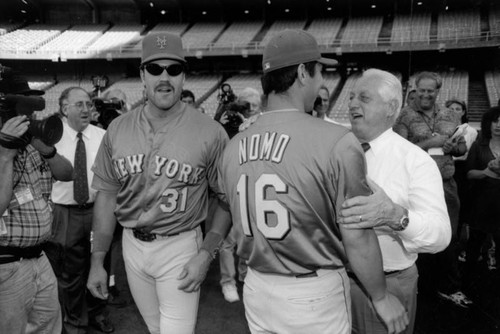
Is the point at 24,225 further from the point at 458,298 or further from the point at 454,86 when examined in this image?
the point at 454,86

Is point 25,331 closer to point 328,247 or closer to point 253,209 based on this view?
point 253,209

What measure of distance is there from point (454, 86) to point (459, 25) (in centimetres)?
393

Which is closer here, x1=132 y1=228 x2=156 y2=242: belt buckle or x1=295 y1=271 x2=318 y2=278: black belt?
x1=295 y1=271 x2=318 y2=278: black belt

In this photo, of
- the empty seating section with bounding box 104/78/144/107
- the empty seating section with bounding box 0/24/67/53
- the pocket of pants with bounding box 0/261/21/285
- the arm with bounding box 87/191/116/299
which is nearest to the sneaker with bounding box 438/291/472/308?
the arm with bounding box 87/191/116/299

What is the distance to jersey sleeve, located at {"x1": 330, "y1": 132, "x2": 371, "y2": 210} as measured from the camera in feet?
4.83

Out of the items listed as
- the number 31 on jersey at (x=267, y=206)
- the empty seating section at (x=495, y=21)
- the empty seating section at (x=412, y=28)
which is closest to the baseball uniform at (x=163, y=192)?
the number 31 on jersey at (x=267, y=206)

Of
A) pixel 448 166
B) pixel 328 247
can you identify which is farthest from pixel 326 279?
pixel 448 166

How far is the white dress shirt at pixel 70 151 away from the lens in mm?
3498

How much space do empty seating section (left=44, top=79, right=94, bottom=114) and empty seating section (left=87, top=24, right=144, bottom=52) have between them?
1941 mm

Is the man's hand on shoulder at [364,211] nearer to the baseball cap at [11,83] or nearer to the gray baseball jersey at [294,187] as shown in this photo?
the gray baseball jersey at [294,187]

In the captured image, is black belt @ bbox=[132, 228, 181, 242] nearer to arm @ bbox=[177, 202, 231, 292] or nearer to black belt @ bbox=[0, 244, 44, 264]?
arm @ bbox=[177, 202, 231, 292]

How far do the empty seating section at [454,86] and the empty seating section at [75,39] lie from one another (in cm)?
1733

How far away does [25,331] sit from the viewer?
2365 mm

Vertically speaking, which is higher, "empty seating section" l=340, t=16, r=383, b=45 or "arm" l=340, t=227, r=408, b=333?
"empty seating section" l=340, t=16, r=383, b=45
